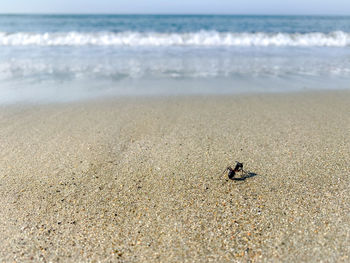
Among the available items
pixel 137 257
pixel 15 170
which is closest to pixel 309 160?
pixel 137 257

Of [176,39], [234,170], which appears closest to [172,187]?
[234,170]

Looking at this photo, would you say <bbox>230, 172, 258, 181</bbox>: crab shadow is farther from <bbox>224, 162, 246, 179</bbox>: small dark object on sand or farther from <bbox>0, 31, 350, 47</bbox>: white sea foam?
<bbox>0, 31, 350, 47</bbox>: white sea foam

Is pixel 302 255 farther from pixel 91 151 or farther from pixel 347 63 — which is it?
pixel 347 63

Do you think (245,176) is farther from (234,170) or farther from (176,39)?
(176,39)

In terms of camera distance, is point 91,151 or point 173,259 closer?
point 173,259

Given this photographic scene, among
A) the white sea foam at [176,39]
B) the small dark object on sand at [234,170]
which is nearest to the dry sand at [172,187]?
the small dark object on sand at [234,170]

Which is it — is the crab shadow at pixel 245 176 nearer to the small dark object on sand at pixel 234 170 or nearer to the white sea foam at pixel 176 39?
the small dark object on sand at pixel 234 170

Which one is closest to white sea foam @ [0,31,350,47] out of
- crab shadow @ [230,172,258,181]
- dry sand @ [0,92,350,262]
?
dry sand @ [0,92,350,262]
